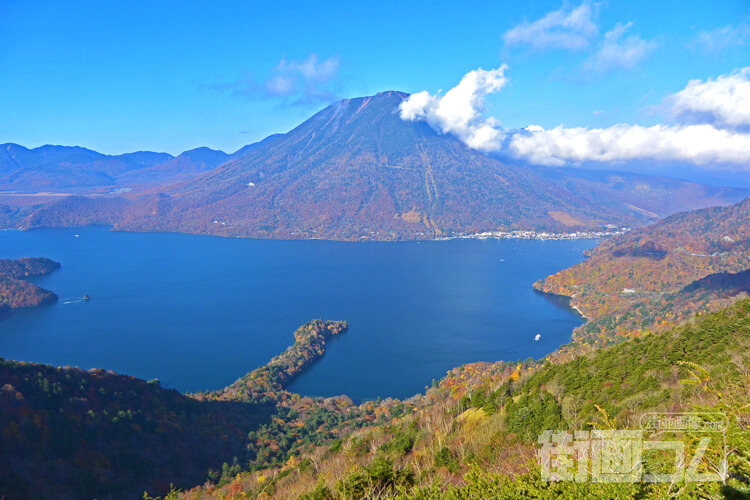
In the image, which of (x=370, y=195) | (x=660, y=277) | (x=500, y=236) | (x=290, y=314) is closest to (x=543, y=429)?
(x=290, y=314)

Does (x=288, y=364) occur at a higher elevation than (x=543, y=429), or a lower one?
lower

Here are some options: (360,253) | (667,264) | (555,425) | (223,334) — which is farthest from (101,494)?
(360,253)

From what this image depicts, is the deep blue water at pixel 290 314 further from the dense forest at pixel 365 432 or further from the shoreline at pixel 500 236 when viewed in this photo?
the shoreline at pixel 500 236

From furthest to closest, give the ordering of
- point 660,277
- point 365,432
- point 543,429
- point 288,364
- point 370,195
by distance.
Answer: point 370,195 < point 660,277 < point 288,364 < point 365,432 < point 543,429

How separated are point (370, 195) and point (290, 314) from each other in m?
88.1

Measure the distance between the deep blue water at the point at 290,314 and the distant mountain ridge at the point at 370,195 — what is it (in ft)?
110

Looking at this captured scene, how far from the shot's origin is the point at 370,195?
12900 cm

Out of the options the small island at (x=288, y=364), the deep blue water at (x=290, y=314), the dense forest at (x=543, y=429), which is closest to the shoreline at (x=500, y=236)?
the deep blue water at (x=290, y=314)

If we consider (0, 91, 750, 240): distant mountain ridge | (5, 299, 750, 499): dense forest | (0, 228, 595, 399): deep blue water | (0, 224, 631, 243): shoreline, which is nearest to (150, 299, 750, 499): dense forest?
(5, 299, 750, 499): dense forest

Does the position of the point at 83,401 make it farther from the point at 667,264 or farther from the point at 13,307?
the point at 667,264

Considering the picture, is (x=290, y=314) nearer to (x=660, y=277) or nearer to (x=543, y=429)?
(x=543, y=429)

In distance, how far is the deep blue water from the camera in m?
32.0

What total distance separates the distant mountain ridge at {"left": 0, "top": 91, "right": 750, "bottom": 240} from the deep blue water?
3359 centimetres

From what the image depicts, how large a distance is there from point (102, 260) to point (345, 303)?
50.3m
